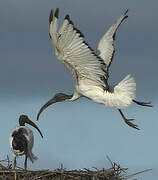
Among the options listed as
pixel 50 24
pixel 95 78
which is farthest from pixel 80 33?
pixel 95 78

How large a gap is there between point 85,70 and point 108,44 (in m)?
3.02

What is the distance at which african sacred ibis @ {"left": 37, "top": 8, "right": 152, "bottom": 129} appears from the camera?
19719 mm

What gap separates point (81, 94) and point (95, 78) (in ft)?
2.80

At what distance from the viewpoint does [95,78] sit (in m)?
21.8

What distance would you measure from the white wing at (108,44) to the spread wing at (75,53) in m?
2.27

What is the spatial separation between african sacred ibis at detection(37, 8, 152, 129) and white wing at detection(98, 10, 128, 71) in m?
1.01

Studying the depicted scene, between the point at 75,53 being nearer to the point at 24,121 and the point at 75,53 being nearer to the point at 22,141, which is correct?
the point at 22,141

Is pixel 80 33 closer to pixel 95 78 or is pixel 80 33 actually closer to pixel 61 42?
pixel 61 42

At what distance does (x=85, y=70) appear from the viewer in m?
21.4

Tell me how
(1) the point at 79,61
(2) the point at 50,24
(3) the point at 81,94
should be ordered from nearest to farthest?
(2) the point at 50,24 → (1) the point at 79,61 → (3) the point at 81,94

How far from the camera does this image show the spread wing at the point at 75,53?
64.2ft

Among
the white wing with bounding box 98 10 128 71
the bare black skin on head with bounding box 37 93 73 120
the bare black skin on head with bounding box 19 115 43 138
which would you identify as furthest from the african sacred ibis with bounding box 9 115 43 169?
the white wing with bounding box 98 10 128 71

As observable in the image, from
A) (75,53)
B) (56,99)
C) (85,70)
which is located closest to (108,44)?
(56,99)

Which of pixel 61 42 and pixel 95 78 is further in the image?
pixel 95 78
